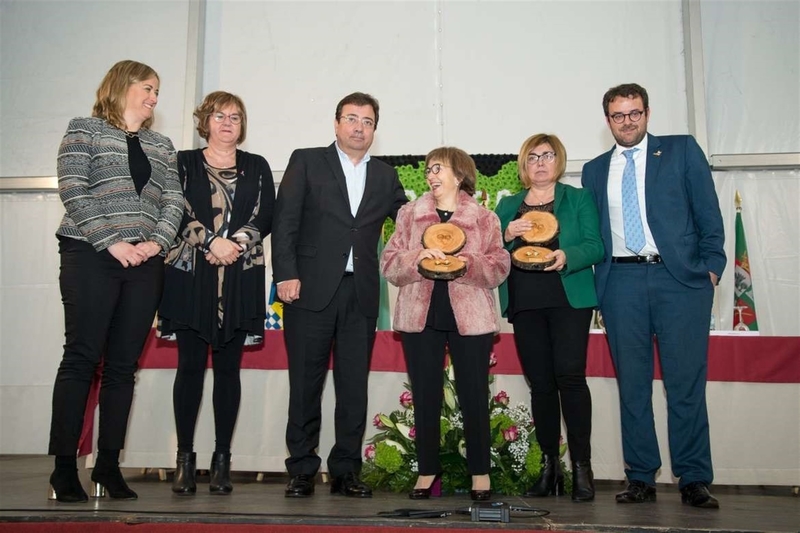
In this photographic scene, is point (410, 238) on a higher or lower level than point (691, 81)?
lower

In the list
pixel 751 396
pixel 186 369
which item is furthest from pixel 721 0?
pixel 186 369

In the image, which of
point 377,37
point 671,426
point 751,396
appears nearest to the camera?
point 671,426

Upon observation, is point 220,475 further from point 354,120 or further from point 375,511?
point 354,120

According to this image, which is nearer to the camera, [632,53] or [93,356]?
[93,356]

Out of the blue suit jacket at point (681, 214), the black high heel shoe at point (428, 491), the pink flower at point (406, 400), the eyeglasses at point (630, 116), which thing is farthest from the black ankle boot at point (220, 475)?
the eyeglasses at point (630, 116)

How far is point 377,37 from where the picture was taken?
5.59 meters

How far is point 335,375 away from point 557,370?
941mm

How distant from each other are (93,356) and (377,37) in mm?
3652

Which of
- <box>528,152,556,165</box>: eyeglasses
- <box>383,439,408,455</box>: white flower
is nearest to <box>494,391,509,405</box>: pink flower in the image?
<box>383,439,408,455</box>: white flower

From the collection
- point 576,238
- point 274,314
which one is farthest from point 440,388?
point 274,314

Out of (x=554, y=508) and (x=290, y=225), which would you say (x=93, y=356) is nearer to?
(x=290, y=225)

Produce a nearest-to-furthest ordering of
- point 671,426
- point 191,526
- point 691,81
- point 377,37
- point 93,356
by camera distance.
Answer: point 191,526 < point 93,356 < point 671,426 < point 691,81 < point 377,37

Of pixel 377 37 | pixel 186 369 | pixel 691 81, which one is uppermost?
pixel 377 37

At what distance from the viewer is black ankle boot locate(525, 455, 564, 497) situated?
3.16 metres
